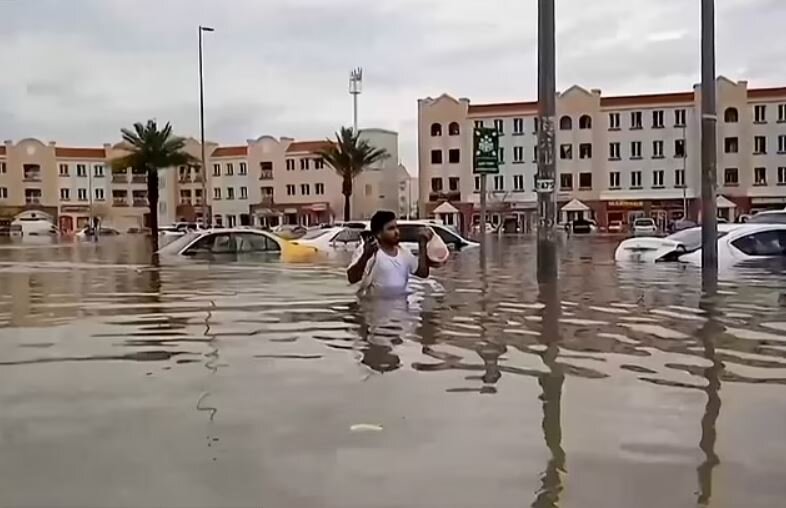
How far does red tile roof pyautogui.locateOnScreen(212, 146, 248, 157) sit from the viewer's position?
100 meters

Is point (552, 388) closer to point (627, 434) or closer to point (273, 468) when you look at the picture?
point (627, 434)

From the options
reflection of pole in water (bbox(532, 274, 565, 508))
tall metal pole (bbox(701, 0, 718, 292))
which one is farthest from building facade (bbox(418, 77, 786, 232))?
A: reflection of pole in water (bbox(532, 274, 565, 508))

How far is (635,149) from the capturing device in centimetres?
7781

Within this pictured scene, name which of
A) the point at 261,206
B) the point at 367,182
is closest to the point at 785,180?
the point at 367,182

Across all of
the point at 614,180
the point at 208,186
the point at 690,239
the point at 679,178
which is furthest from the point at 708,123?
the point at 208,186

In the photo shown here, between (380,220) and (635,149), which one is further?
(635,149)

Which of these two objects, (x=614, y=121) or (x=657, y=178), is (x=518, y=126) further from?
(x=657, y=178)

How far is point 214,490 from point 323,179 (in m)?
88.3

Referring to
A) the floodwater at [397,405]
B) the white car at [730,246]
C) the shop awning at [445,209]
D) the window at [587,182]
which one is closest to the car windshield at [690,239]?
the white car at [730,246]

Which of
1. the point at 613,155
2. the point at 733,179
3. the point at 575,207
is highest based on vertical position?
the point at 613,155

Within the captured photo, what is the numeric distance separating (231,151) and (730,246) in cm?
8804

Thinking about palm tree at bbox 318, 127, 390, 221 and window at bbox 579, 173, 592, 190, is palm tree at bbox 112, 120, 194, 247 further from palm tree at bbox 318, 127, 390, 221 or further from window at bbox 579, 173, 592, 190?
window at bbox 579, 173, 592, 190

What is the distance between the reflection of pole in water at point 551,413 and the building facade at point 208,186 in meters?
78.6

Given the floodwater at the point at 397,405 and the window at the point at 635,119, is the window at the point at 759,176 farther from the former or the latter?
the floodwater at the point at 397,405
